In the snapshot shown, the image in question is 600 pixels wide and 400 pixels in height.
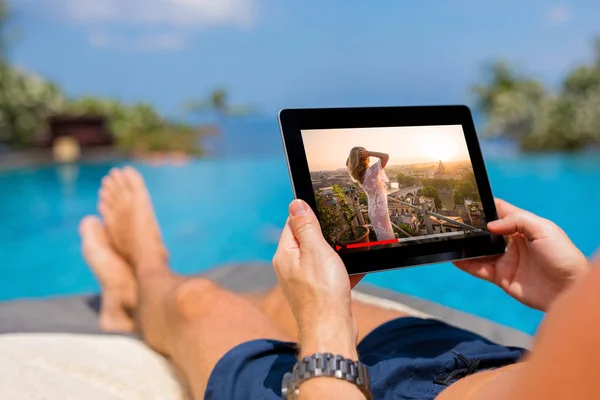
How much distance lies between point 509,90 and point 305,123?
1449 cm

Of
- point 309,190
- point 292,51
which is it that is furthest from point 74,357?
point 292,51

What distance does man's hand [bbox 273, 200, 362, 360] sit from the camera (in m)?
0.79

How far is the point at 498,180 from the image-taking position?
258 inches

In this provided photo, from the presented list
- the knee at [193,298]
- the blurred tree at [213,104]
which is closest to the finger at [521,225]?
the knee at [193,298]

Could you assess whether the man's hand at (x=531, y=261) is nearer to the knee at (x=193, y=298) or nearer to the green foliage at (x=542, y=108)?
the knee at (x=193, y=298)

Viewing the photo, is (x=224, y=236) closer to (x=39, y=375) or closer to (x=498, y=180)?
(x=39, y=375)

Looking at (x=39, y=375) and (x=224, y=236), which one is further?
(x=224, y=236)

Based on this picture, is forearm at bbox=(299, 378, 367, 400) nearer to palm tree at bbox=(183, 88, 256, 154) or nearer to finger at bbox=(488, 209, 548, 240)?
finger at bbox=(488, 209, 548, 240)

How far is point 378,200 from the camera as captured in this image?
0.98 meters

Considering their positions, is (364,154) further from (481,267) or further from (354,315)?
(354,315)

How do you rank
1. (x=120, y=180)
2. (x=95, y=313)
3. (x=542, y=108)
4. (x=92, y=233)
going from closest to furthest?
(x=95, y=313) < (x=92, y=233) < (x=120, y=180) < (x=542, y=108)

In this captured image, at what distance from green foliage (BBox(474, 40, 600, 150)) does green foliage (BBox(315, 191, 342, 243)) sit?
12190 millimetres

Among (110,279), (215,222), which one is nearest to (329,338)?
(110,279)

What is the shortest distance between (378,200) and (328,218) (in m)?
0.12
